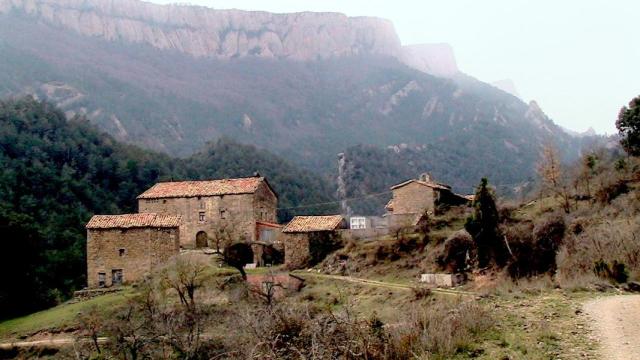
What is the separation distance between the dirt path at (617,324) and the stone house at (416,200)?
26.6m

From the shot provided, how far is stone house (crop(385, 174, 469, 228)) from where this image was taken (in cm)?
4375

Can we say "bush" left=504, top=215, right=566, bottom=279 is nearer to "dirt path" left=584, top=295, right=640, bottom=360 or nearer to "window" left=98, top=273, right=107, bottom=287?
"dirt path" left=584, top=295, right=640, bottom=360

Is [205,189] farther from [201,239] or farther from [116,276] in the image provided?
[116,276]

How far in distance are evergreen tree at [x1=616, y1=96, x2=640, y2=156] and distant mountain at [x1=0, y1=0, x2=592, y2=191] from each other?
7245 centimetres

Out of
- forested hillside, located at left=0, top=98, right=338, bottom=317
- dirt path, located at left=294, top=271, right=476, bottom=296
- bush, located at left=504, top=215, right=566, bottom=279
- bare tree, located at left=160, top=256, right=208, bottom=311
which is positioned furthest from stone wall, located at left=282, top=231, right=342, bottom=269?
forested hillside, located at left=0, top=98, right=338, bottom=317

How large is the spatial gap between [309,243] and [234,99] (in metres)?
138

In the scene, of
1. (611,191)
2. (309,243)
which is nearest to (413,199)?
(309,243)

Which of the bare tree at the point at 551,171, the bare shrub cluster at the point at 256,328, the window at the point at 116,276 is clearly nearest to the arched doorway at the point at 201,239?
the window at the point at 116,276

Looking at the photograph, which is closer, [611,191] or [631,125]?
[611,191]

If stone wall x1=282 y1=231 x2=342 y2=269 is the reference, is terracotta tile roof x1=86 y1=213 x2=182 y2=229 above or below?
above

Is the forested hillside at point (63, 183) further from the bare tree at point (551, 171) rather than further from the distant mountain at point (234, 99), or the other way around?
the distant mountain at point (234, 99)

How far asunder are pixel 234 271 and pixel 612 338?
26.5 metres

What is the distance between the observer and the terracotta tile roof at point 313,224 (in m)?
41.4

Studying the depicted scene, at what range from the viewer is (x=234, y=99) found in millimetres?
175750
